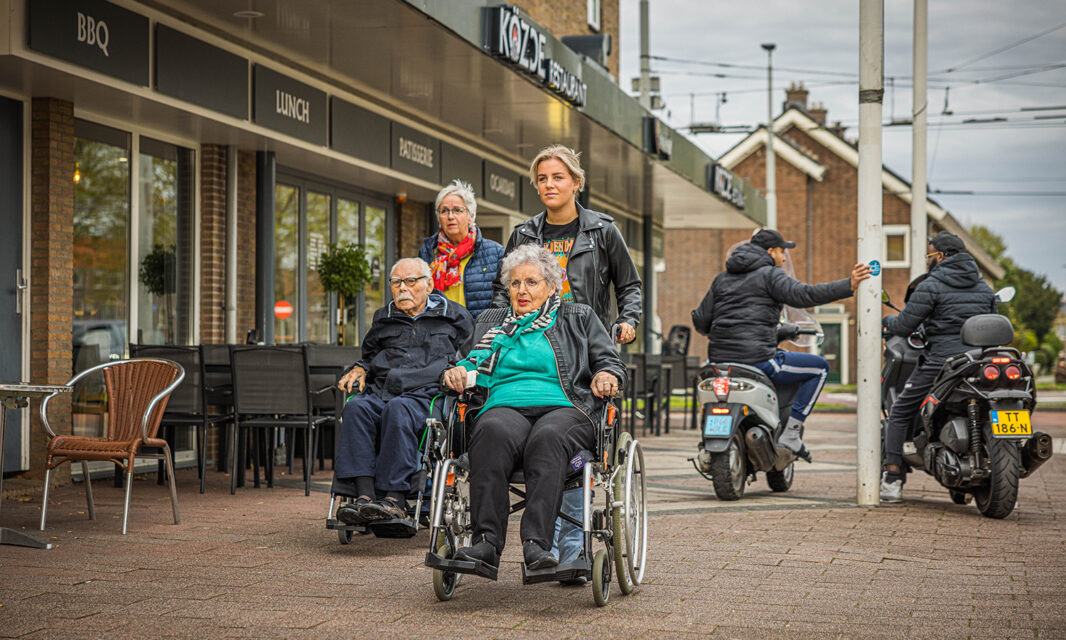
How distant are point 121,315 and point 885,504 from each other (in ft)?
20.1

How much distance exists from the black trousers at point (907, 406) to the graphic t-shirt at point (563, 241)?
329cm

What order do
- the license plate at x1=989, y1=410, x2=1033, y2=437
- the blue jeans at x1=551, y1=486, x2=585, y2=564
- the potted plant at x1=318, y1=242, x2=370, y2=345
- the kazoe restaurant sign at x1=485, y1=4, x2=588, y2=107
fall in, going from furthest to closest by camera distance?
1. the potted plant at x1=318, y1=242, x2=370, y2=345
2. the kazoe restaurant sign at x1=485, y1=4, x2=588, y2=107
3. the license plate at x1=989, y1=410, x2=1033, y2=437
4. the blue jeans at x1=551, y1=486, x2=585, y2=564

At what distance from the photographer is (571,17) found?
74.1ft

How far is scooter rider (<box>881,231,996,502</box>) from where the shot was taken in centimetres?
823

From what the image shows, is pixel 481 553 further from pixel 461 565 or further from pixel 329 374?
pixel 329 374

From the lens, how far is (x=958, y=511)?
8.02m

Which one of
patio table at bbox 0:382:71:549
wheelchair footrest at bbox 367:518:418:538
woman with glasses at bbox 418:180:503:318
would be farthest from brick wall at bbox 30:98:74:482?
wheelchair footrest at bbox 367:518:418:538

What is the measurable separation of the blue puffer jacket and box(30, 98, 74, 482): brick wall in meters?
3.30

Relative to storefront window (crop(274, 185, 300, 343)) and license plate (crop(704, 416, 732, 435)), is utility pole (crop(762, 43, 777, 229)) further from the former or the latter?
license plate (crop(704, 416, 732, 435))

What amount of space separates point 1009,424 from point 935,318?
3.65ft

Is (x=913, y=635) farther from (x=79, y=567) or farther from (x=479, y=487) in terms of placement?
(x=79, y=567)

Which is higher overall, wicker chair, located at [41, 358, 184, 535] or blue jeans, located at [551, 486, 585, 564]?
wicker chair, located at [41, 358, 184, 535]

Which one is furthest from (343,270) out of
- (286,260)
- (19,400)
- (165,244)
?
(19,400)

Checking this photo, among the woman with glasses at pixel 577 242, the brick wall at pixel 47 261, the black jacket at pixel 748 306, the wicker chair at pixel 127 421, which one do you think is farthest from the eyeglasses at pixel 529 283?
the brick wall at pixel 47 261
